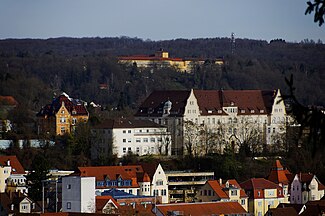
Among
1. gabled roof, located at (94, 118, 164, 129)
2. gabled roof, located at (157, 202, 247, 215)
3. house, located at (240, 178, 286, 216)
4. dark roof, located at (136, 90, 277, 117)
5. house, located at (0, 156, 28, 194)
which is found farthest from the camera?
dark roof, located at (136, 90, 277, 117)

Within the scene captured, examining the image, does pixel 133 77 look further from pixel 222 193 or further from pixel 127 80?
pixel 222 193

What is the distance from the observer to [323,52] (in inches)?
4476

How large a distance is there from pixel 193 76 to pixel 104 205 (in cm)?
6213

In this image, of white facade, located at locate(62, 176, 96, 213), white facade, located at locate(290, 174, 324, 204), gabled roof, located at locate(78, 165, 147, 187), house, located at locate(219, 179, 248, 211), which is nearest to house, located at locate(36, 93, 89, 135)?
gabled roof, located at locate(78, 165, 147, 187)

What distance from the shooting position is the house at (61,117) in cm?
6069

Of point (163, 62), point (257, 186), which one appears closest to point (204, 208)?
point (257, 186)

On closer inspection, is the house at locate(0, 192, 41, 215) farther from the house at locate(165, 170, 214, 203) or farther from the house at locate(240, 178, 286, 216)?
the house at locate(240, 178, 286, 216)

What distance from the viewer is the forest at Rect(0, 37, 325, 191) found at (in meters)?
55.6

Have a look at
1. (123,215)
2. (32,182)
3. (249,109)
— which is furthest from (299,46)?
(123,215)

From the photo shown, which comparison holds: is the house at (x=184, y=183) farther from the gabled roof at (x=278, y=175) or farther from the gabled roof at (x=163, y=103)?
the gabled roof at (x=163, y=103)

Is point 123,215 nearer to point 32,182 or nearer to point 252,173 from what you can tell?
point 32,182

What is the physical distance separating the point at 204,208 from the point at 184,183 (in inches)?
429

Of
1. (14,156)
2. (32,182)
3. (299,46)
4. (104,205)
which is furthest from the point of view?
(299,46)

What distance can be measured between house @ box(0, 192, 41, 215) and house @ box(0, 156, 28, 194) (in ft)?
20.7
